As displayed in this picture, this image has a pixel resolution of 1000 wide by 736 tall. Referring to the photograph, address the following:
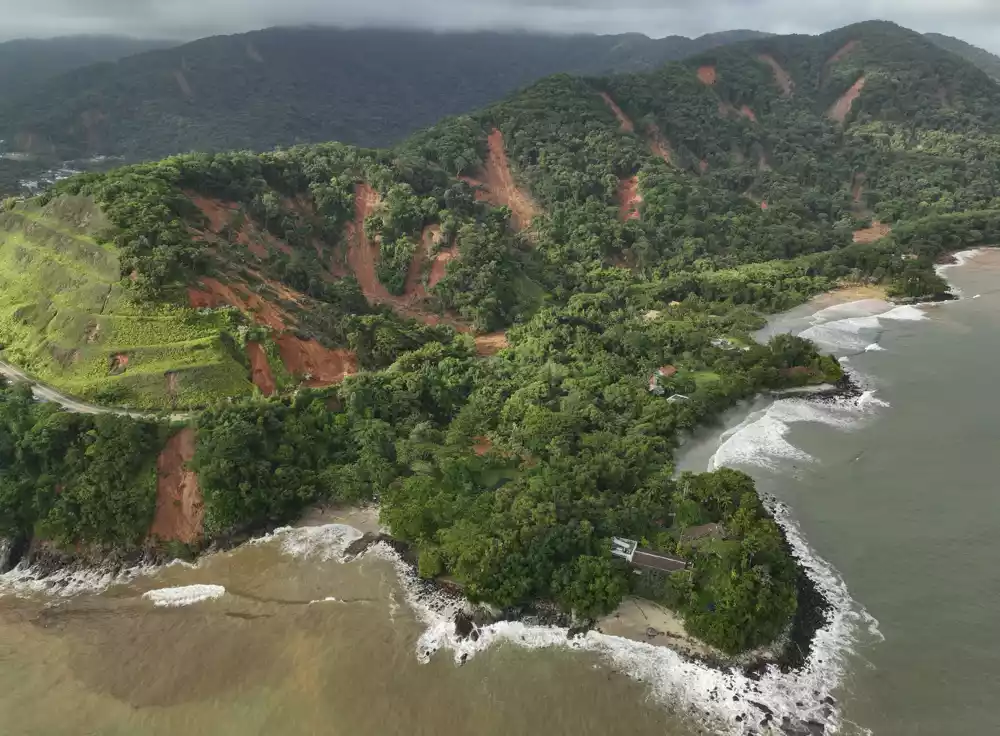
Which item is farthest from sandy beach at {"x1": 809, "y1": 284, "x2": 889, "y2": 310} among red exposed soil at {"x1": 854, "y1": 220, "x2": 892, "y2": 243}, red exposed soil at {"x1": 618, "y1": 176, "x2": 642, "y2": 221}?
red exposed soil at {"x1": 618, "y1": 176, "x2": 642, "y2": 221}

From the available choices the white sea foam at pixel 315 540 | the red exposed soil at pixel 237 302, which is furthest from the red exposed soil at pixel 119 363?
the white sea foam at pixel 315 540

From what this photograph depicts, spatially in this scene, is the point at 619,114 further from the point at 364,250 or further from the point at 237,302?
the point at 237,302

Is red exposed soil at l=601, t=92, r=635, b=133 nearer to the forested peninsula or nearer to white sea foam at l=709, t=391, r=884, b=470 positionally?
the forested peninsula

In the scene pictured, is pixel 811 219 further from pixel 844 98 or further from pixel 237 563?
pixel 237 563

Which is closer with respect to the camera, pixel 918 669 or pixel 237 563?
pixel 918 669

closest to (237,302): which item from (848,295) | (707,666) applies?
(707,666)

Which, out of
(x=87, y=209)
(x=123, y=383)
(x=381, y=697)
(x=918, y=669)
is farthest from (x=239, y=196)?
(x=918, y=669)
